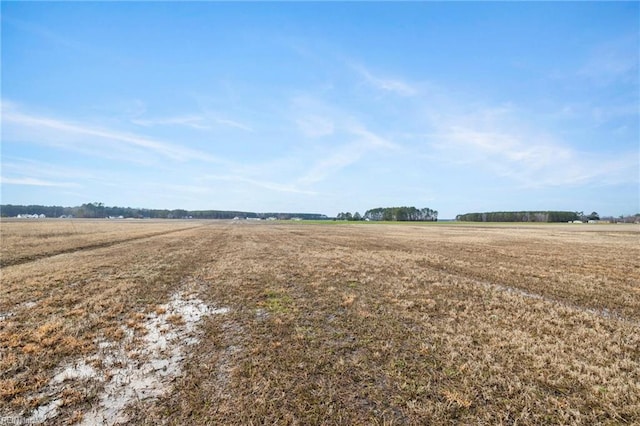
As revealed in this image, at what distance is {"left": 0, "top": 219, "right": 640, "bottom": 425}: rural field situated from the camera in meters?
4.36

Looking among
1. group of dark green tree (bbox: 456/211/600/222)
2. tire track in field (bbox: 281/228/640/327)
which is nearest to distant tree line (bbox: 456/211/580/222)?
group of dark green tree (bbox: 456/211/600/222)

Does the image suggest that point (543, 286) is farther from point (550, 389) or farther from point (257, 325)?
point (257, 325)

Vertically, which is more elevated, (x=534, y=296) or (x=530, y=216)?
(x=530, y=216)

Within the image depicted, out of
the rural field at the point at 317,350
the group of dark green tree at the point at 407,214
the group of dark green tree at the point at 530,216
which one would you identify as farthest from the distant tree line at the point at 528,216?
the rural field at the point at 317,350

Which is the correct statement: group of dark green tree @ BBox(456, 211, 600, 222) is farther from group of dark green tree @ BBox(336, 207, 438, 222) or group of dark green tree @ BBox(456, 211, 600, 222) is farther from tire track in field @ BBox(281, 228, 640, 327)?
tire track in field @ BBox(281, 228, 640, 327)

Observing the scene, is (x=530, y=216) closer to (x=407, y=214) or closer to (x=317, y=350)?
(x=407, y=214)

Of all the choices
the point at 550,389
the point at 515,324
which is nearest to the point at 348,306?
the point at 515,324

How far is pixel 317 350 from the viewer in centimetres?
637

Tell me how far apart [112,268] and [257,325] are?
12140mm

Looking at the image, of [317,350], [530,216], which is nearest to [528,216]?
[530,216]

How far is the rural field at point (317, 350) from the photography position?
4.36 meters

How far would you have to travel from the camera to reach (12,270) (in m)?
14.4

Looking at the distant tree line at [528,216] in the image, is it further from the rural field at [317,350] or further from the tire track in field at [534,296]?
the rural field at [317,350]

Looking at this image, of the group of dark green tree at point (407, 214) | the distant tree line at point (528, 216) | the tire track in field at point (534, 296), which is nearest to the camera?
the tire track in field at point (534, 296)
